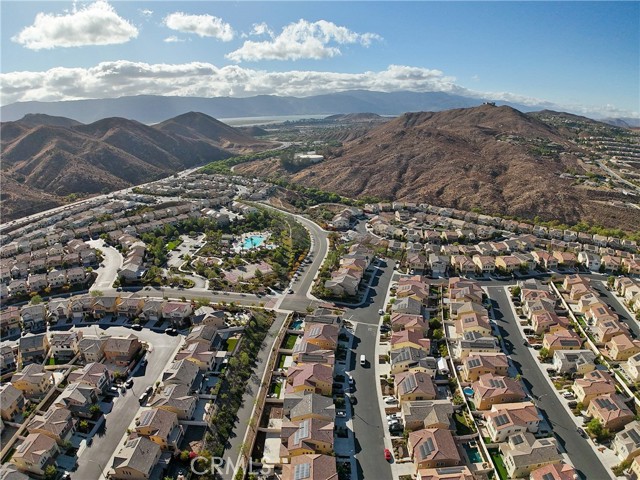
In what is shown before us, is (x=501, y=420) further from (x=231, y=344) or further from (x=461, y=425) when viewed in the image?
(x=231, y=344)

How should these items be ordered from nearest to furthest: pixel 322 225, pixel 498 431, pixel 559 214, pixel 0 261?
pixel 498 431, pixel 0 261, pixel 322 225, pixel 559 214

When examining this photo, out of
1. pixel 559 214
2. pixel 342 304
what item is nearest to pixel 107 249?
pixel 342 304

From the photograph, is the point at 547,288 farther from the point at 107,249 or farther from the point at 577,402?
the point at 107,249

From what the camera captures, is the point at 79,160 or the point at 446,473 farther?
the point at 79,160

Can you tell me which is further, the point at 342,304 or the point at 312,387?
the point at 342,304

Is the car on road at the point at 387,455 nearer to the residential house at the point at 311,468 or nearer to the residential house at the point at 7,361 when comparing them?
the residential house at the point at 311,468

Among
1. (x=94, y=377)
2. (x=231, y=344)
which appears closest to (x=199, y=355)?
(x=231, y=344)

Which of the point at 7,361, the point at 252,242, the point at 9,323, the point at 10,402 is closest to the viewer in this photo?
the point at 10,402
